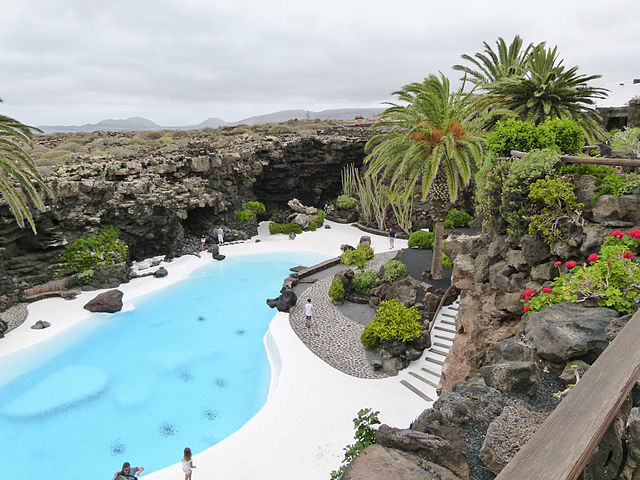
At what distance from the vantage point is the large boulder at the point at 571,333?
15.7 ft

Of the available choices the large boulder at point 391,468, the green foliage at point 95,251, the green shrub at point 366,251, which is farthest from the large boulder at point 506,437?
the green foliage at point 95,251

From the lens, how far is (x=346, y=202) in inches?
1387

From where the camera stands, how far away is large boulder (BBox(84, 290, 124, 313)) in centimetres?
1875

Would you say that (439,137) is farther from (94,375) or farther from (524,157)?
(94,375)

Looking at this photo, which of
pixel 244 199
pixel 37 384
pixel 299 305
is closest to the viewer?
pixel 37 384

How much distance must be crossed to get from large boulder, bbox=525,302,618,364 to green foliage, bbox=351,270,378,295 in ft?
44.9

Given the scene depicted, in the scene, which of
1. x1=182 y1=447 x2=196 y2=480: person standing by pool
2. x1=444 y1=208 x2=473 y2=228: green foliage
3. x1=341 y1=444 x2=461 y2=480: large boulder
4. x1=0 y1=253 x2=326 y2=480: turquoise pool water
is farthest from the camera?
x1=444 y1=208 x2=473 y2=228: green foliage

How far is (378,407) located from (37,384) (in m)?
12.5

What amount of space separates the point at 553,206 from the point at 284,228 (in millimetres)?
24884

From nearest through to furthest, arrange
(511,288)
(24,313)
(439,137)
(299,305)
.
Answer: (511,288)
(439,137)
(24,313)
(299,305)

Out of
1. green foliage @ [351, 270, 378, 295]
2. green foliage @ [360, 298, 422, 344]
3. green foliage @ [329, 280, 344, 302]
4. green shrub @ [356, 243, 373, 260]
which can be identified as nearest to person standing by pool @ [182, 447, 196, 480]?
green foliage @ [360, 298, 422, 344]

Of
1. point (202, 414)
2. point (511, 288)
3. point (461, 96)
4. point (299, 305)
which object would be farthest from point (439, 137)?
point (202, 414)

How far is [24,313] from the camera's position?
18031 millimetres

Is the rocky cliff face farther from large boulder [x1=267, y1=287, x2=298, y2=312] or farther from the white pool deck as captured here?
large boulder [x1=267, y1=287, x2=298, y2=312]
